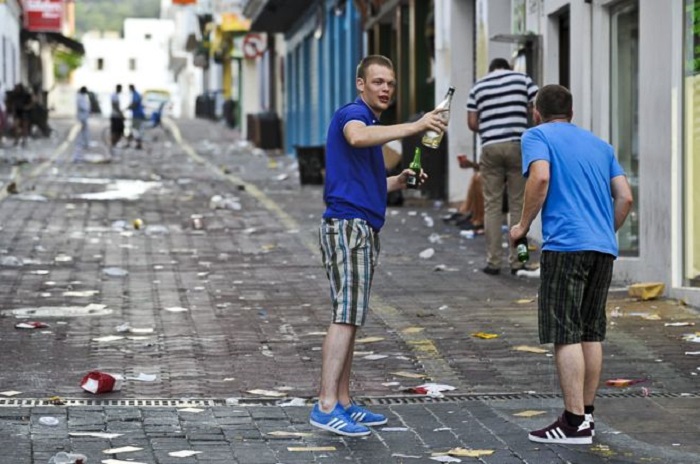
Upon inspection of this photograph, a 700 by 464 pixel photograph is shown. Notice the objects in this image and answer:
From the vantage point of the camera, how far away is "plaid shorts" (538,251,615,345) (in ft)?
23.9

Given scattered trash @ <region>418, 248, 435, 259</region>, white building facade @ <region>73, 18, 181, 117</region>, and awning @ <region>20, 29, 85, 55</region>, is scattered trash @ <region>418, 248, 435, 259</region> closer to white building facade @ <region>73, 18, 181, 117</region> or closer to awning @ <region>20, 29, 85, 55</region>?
awning @ <region>20, 29, 85, 55</region>

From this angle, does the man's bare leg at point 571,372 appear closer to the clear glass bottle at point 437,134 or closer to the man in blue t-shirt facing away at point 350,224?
the man in blue t-shirt facing away at point 350,224

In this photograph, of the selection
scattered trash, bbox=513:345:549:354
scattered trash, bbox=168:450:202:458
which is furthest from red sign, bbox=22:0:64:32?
scattered trash, bbox=168:450:202:458

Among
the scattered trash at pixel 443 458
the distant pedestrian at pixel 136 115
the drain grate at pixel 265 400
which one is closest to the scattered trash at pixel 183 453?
the scattered trash at pixel 443 458

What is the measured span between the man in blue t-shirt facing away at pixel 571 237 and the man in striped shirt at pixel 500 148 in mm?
6507

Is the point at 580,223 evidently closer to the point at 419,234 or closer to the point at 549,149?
the point at 549,149

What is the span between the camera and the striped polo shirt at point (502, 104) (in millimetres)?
14211

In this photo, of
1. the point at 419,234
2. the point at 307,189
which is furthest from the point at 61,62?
the point at 419,234

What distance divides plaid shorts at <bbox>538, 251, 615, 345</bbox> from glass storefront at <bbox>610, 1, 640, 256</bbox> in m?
6.19

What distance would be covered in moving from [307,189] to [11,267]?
12.2 meters

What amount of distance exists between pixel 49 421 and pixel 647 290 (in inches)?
231

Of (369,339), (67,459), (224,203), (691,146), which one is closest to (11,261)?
(369,339)

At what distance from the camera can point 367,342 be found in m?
10.2

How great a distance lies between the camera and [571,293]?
7.29 meters
